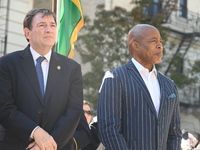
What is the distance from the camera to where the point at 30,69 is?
4477 mm

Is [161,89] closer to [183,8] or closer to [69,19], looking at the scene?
[69,19]

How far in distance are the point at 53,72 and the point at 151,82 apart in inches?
40.2

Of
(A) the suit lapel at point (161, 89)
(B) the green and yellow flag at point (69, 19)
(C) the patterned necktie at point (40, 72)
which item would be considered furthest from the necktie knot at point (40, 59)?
(B) the green and yellow flag at point (69, 19)

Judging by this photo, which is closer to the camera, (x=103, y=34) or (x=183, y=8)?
(x=103, y=34)

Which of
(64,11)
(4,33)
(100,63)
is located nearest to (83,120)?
(64,11)

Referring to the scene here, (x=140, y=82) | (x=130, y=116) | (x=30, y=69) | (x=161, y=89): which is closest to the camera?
(x=30, y=69)

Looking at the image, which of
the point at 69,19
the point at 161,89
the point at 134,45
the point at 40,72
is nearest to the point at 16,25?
the point at 69,19

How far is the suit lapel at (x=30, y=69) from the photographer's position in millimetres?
4379

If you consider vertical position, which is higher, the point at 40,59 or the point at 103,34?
the point at 40,59

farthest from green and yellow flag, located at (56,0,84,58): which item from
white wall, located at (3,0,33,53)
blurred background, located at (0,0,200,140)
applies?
white wall, located at (3,0,33,53)

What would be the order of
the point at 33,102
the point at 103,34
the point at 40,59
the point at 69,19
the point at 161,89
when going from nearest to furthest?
the point at 33,102 < the point at 40,59 < the point at 161,89 < the point at 69,19 < the point at 103,34

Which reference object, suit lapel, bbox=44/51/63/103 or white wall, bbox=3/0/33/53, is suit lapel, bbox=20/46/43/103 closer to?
suit lapel, bbox=44/51/63/103

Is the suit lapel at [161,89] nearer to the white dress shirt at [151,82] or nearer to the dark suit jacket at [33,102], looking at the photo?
the white dress shirt at [151,82]

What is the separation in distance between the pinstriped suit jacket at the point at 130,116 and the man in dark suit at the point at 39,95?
28 cm
